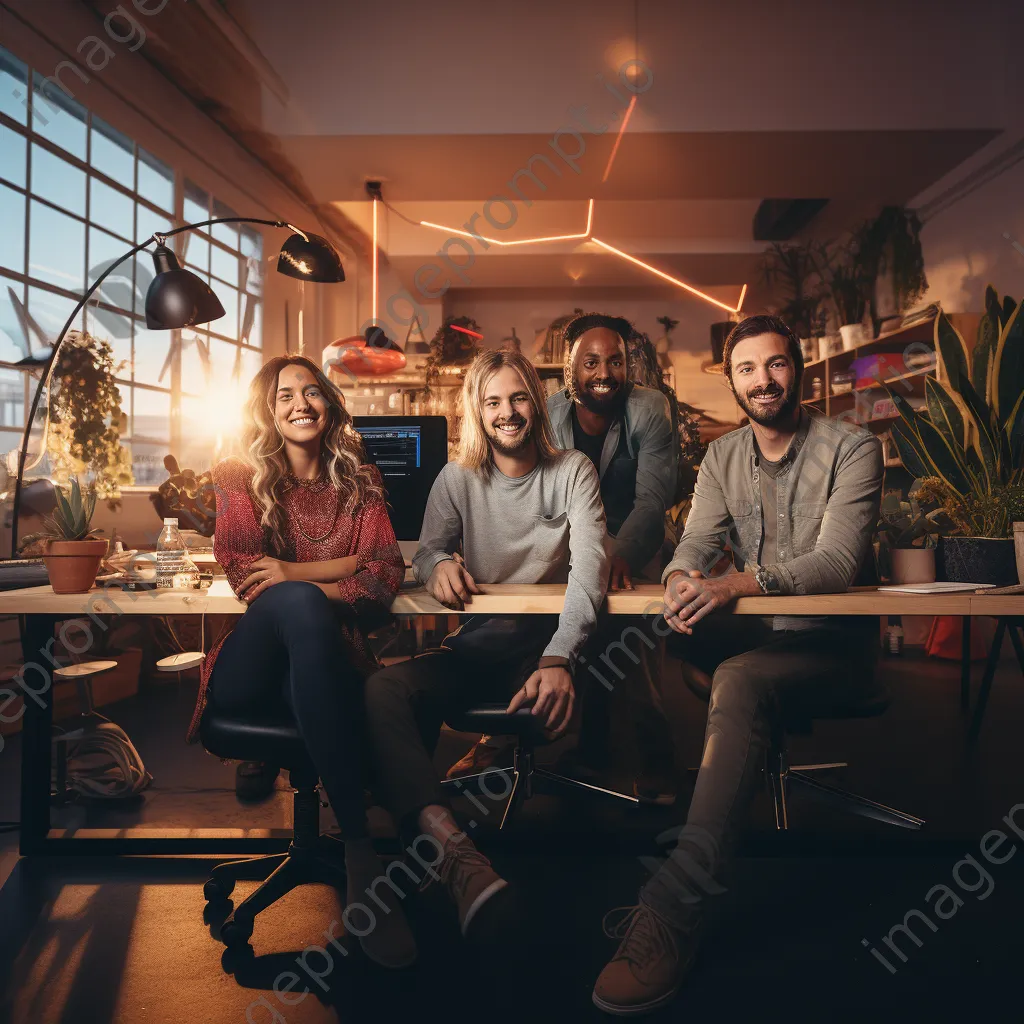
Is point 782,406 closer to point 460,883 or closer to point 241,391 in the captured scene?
point 460,883

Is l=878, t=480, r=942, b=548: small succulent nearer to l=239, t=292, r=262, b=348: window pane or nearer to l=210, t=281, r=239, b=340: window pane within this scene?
l=210, t=281, r=239, b=340: window pane

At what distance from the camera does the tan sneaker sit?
53.4 inches

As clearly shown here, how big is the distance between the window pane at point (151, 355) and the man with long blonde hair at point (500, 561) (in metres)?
3.34

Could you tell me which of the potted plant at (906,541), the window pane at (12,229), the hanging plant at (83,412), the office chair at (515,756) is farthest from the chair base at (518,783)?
the window pane at (12,229)

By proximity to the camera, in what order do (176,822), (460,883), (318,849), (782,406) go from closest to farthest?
(460,883)
(318,849)
(782,406)
(176,822)

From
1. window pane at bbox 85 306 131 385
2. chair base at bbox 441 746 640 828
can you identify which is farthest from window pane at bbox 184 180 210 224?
chair base at bbox 441 746 640 828

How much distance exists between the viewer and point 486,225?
6.63 m

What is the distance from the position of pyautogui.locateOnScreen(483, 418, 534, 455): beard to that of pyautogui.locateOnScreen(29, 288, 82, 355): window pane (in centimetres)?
260

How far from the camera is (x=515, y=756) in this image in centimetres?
226

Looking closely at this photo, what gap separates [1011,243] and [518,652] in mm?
4166

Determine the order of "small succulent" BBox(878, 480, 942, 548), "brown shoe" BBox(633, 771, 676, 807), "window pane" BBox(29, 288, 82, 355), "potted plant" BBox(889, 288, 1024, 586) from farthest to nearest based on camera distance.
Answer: "window pane" BBox(29, 288, 82, 355) → "brown shoe" BBox(633, 771, 676, 807) → "small succulent" BBox(878, 480, 942, 548) → "potted plant" BBox(889, 288, 1024, 586)

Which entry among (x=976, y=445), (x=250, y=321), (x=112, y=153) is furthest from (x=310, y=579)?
(x=250, y=321)

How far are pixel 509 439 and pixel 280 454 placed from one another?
1.84 ft

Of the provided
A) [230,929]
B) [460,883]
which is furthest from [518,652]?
[230,929]
